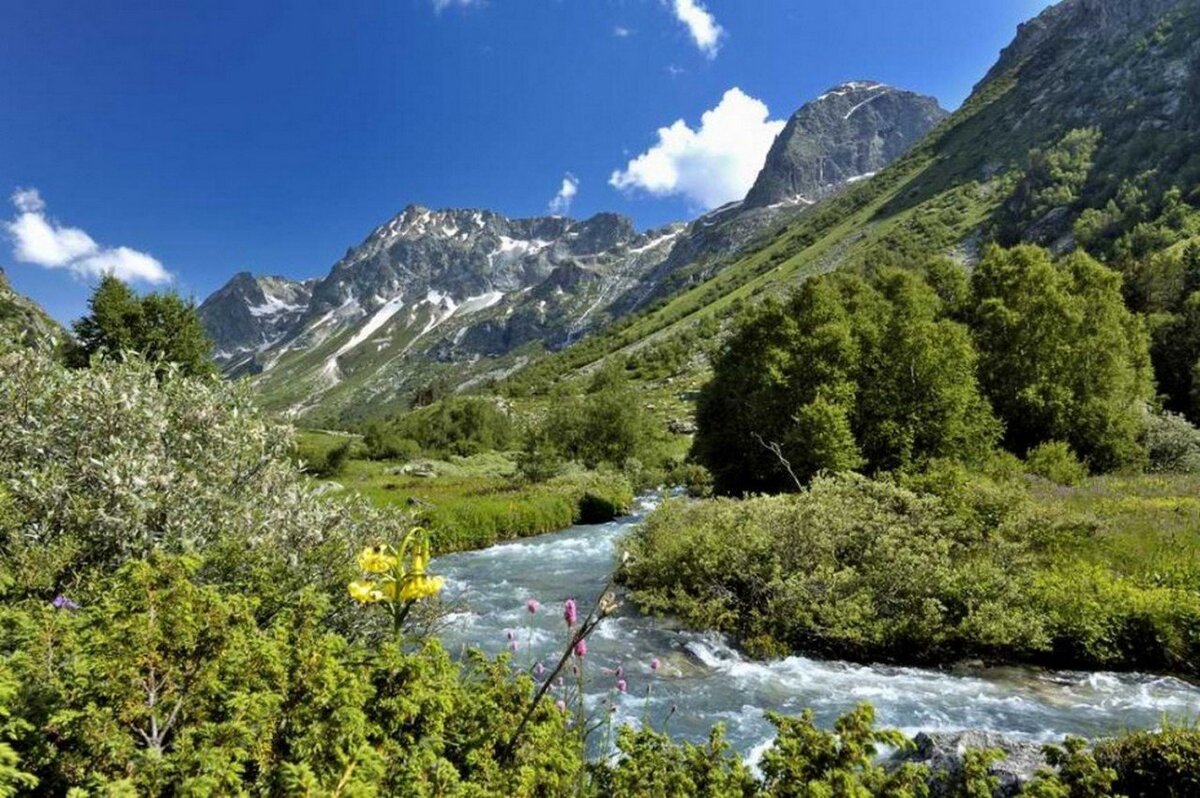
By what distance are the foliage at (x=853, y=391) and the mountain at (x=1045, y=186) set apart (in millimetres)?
41495

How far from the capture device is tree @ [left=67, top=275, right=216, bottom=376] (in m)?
35.4

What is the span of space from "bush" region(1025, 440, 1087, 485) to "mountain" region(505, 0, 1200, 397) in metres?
40.7

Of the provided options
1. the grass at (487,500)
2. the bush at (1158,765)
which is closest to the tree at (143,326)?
the grass at (487,500)

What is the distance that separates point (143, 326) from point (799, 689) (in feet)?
134

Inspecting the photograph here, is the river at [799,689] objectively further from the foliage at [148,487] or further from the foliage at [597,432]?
the foliage at [597,432]

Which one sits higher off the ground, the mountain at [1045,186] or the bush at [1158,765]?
the mountain at [1045,186]

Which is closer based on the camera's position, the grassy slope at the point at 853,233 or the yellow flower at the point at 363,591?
the yellow flower at the point at 363,591

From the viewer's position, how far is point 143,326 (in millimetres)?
37656

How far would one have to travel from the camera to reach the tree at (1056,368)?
3262cm

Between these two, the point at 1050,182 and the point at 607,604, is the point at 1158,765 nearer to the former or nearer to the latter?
the point at 607,604

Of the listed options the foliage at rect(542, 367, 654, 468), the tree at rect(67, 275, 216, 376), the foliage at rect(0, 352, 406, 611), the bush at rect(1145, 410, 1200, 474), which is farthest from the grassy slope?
the foliage at rect(0, 352, 406, 611)

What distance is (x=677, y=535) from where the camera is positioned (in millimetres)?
19984

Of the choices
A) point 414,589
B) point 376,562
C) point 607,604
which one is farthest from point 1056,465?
point 376,562

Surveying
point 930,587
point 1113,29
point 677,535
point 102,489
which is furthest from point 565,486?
point 1113,29
